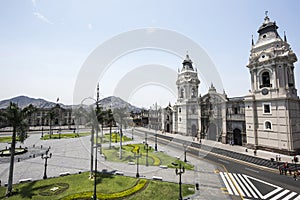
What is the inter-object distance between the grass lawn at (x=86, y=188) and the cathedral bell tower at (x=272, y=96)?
1001 inches

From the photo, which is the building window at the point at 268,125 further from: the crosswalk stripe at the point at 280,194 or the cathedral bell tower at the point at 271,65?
the crosswalk stripe at the point at 280,194

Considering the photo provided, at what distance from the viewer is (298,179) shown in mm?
20578

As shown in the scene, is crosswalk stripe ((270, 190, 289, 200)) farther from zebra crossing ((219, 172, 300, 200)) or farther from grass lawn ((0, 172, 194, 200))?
grass lawn ((0, 172, 194, 200))

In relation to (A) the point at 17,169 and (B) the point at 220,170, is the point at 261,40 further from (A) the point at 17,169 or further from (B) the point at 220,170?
(A) the point at 17,169

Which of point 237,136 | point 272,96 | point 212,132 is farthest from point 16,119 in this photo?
point 212,132

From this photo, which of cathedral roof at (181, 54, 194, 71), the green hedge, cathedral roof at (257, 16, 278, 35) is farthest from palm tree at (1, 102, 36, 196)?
cathedral roof at (181, 54, 194, 71)

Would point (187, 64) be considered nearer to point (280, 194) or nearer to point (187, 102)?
point (187, 102)

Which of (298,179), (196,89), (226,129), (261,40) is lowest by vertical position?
(298,179)

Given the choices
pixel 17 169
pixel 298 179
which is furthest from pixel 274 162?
pixel 17 169

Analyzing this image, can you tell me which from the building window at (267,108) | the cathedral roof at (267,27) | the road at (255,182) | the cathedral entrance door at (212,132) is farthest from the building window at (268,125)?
the cathedral roof at (267,27)

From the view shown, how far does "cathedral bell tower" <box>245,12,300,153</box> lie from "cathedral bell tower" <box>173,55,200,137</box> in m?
19.1

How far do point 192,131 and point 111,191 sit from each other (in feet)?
139

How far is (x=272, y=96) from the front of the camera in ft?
108

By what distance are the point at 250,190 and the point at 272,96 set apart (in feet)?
79.0
